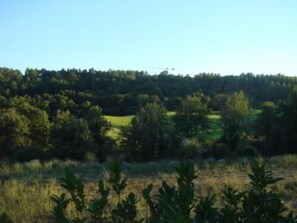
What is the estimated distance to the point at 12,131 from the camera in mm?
53656

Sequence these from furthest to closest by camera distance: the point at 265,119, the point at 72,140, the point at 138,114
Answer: the point at 138,114 < the point at 265,119 < the point at 72,140

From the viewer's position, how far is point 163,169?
592 inches

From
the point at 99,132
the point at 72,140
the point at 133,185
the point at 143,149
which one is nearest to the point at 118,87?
the point at 99,132

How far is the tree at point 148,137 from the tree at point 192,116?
14.6 meters

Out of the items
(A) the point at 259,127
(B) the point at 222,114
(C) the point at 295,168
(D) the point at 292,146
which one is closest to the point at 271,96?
(B) the point at 222,114

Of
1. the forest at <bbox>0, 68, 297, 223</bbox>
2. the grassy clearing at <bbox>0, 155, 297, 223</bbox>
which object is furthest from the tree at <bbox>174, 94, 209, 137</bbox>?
the grassy clearing at <bbox>0, 155, 297, 223</bbox>

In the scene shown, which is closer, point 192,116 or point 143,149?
point 143,149

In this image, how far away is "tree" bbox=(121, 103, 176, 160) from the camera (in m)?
44.4

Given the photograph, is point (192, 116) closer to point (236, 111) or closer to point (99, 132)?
point (236, 111)

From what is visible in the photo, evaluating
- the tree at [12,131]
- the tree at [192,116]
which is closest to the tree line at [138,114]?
the tree at [192,116]

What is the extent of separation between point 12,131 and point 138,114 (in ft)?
47.2

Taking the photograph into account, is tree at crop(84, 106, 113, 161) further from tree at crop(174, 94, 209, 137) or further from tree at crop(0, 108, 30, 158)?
tree at crop(174, 94, 209, 137)

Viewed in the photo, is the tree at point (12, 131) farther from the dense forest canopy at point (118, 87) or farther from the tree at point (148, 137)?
the dense forest canopy at point (118, 87)

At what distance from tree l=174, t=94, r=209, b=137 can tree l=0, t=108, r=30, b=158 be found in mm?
22077
